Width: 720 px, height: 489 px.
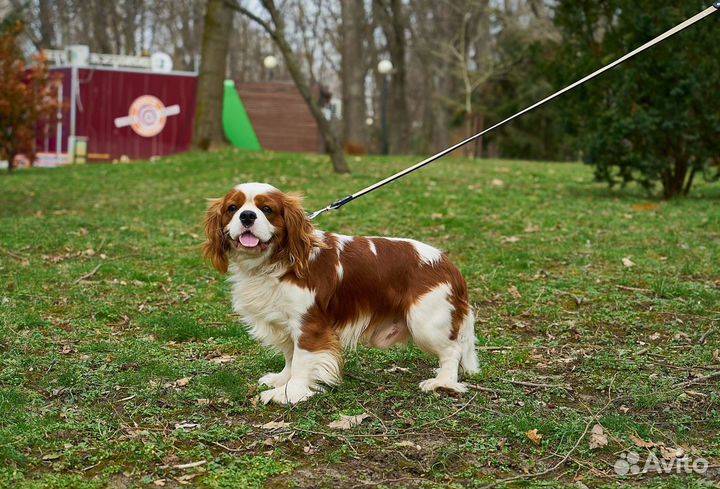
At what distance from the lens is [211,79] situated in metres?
20.9

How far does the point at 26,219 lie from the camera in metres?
11.5

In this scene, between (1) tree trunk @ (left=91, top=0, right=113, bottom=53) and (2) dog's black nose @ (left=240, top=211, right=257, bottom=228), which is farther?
(1) tree trunk @ (left=91, top=0, right=113, bottom=53)

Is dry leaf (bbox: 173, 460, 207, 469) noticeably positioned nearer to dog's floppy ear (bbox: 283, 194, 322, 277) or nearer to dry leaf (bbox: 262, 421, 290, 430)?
dry leaf (bbox: 262, 421, 290, 430)

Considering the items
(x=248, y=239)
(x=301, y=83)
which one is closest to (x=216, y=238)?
(x=248, y=239)

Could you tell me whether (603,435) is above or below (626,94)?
below

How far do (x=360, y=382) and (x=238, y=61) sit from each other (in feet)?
186

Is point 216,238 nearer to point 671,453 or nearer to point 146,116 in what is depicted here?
point 671,453

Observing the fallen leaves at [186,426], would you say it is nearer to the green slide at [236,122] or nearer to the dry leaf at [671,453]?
the dry leaf at [671,453]

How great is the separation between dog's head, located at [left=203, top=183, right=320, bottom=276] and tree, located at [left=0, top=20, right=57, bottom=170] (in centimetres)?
1698

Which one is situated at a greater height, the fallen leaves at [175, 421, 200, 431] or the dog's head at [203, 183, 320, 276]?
the dog's head at [203, 183, 320, 276]

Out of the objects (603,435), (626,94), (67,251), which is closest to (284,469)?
(603,435)

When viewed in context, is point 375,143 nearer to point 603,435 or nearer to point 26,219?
point 26,219

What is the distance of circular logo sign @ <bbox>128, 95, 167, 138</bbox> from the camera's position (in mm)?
28812

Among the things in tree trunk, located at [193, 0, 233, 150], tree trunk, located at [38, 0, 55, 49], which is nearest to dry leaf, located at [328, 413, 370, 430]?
tree trunk, located at [193, 0, 233, 150]
